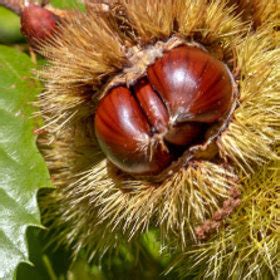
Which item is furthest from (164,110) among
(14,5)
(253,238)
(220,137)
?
(14,5)

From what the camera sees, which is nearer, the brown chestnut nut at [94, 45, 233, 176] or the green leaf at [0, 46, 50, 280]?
the brown chestnut nut at [94, 45, 233, 176]

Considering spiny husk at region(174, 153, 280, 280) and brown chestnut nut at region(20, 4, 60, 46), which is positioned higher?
brown chestnut nut at region(20, 4, 60, 46)

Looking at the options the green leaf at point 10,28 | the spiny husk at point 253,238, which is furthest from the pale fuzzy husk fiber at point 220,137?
the green leaf at point 10,28

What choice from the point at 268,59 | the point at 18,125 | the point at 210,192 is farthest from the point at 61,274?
the point at 268,59

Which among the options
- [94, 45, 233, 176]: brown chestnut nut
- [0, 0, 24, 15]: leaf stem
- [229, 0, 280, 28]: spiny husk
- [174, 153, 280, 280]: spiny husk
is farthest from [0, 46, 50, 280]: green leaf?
[229, 0, 280, 28]: spiny husk

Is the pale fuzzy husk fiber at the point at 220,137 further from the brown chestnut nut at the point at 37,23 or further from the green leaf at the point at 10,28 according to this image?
the green leaf at the point at 10,28

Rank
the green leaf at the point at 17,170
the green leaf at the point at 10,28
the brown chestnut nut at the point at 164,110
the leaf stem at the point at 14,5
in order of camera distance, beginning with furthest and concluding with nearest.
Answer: the green leaf at the point at 10,28
the leaf stem at the point at 14,5
the green leaf at the point at 17,170
the brown chestnut nut at the point at 164,110

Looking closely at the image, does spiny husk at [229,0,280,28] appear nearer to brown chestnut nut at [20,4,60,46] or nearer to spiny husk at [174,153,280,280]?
spiny husk at [174,153,280,280]

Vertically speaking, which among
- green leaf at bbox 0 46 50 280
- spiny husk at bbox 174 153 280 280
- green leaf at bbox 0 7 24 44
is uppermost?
green leaf at bbox 0 7 24 44
